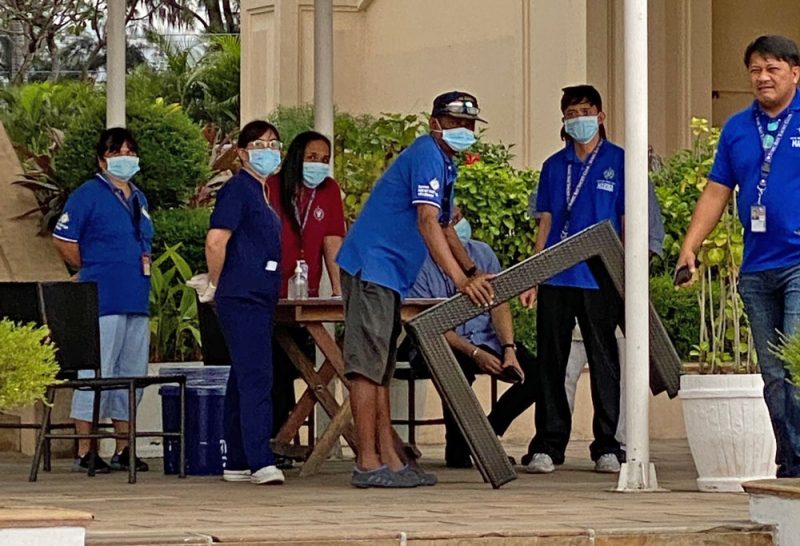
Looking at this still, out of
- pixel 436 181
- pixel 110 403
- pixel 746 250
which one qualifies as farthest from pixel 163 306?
pixel 746 250

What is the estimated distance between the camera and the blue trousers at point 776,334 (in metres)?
6.91

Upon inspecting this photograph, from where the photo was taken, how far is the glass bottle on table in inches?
348

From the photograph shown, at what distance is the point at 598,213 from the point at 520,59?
6.75m

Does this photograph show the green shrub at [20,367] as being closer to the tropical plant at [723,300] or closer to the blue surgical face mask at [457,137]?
the blue surgical face mask at [457,137]

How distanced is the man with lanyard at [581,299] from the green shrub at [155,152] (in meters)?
3.77

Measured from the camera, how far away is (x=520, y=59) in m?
15.2

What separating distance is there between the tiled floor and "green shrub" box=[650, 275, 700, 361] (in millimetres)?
2575

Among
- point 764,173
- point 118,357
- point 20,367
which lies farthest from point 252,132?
point 20,367

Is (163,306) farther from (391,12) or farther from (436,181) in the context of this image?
(391,12)

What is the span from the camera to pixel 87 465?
9195 millimetres

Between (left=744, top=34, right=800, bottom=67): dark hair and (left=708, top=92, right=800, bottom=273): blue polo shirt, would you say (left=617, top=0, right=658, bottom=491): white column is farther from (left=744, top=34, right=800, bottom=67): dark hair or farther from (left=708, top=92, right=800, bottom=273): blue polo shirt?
(left=744, top=34, right=800, bottom=67): dark hair

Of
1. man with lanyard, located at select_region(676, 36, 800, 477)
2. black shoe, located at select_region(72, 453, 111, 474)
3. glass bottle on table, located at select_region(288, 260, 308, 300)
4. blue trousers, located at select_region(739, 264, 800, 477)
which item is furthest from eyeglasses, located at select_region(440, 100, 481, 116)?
black shoe, located at select_region(72, 453, 111, 474)

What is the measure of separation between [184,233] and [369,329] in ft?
14.8

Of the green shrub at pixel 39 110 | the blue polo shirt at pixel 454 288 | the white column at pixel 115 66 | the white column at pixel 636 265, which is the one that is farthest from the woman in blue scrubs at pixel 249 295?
the green shrub at pixel 39 110
